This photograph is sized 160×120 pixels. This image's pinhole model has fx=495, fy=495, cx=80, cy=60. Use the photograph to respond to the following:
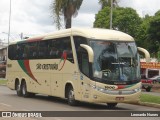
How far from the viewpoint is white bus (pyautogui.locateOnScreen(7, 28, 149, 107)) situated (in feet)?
66.5

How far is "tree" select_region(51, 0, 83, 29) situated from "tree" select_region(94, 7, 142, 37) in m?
35.6

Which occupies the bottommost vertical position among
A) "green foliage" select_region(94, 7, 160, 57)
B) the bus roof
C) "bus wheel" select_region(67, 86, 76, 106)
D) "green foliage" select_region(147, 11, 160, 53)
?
"bus wheel" select_region(67, 86, 76, 106)

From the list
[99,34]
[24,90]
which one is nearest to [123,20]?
[24,90]

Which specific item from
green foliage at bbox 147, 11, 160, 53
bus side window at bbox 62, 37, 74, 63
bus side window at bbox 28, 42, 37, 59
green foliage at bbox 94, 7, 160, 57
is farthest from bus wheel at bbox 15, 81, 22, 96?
green foliage at bbox 94, 7, 160, 57

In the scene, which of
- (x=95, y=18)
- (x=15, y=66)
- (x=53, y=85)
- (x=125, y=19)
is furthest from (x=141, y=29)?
(x=53, y=85)

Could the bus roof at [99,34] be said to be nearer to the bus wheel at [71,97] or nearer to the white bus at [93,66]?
the white bus at [93,66]

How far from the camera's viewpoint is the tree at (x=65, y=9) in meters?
36.4

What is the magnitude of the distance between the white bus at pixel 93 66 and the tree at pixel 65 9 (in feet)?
37.1

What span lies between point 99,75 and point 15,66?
10.7m

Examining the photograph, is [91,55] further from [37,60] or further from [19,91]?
[19,91]

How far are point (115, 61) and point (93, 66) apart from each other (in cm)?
96

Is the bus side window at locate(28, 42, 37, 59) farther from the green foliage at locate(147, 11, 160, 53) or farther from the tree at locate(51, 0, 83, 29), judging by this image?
the green foliage at locate(147, 11, 160, 53)

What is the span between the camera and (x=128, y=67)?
20766 mm

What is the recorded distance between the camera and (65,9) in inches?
1453
